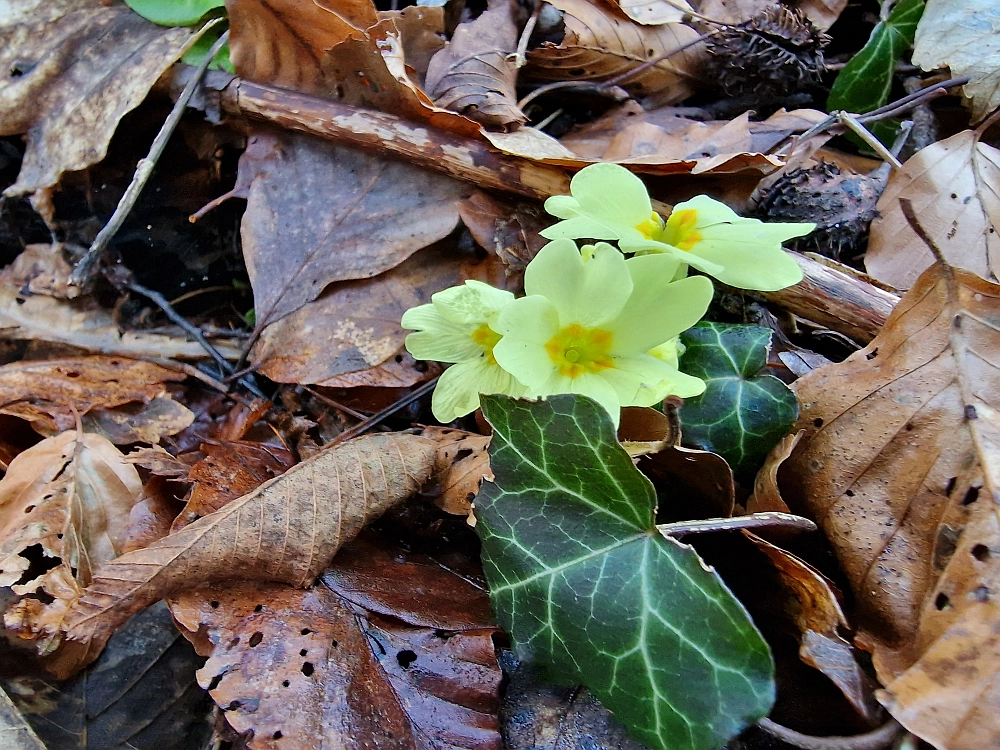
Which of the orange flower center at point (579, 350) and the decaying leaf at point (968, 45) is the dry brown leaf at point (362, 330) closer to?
the orange flower center at point (579, 350)

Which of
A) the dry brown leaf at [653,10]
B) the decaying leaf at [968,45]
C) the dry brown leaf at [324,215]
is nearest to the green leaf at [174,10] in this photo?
the dry brown leaf at [324,215]

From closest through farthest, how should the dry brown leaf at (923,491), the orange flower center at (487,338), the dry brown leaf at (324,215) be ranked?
the dry brown leaf at (923,491) < the orange flower center at (487,338) < the dry brown leaf at (324,215)

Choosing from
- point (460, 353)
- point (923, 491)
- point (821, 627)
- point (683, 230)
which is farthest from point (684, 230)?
point (821, 627)

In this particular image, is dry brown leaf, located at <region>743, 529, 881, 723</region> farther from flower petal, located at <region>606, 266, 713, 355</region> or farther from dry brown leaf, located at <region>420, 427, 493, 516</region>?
dry brown leaf, located at <region>420, 427, 493, 516</region>

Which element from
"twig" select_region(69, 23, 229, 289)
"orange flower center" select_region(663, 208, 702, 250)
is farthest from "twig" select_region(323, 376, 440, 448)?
"twig" select_region(69, 23, 229, 289)

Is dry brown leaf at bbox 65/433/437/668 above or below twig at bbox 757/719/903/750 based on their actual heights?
below

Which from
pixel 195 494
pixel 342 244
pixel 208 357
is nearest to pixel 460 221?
pixel 342 244
